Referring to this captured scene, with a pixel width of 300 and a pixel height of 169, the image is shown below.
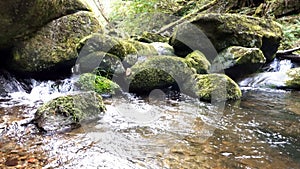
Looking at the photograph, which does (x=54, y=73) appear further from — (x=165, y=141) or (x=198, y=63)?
(x=165, y=141)

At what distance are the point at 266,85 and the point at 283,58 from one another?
1.95 m

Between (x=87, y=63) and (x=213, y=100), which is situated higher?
(x=87, y=63)

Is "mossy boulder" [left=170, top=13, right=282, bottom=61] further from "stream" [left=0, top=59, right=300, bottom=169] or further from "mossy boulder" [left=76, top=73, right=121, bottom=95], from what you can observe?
"stream" [left=0, top=59, right=300, bottom=169]

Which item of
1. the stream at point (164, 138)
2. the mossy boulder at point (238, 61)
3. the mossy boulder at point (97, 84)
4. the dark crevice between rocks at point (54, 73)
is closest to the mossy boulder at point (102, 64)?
the mossy boulder at point (97, 84)

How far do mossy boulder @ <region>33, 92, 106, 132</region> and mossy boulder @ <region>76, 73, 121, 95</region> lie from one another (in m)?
1.43

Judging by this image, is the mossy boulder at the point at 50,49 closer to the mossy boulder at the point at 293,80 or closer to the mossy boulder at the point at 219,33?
the mossy boulder at the point at 219,33

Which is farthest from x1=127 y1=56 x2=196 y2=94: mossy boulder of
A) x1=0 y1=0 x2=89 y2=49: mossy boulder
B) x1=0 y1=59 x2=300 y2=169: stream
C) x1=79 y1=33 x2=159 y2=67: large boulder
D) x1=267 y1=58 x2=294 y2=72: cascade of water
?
x1=267 y1=58 x2=294 y2=72: cascade of water

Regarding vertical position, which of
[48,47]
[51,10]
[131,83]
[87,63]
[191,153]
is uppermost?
[51,10]

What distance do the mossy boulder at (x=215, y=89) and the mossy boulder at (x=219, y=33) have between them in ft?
7.21

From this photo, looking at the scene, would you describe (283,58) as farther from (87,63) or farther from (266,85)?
(87,63)

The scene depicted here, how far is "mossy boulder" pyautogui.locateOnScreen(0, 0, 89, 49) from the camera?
480cm

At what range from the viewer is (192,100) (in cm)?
523

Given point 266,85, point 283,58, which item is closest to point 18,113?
point 266,85

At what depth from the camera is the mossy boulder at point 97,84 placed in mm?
5355
